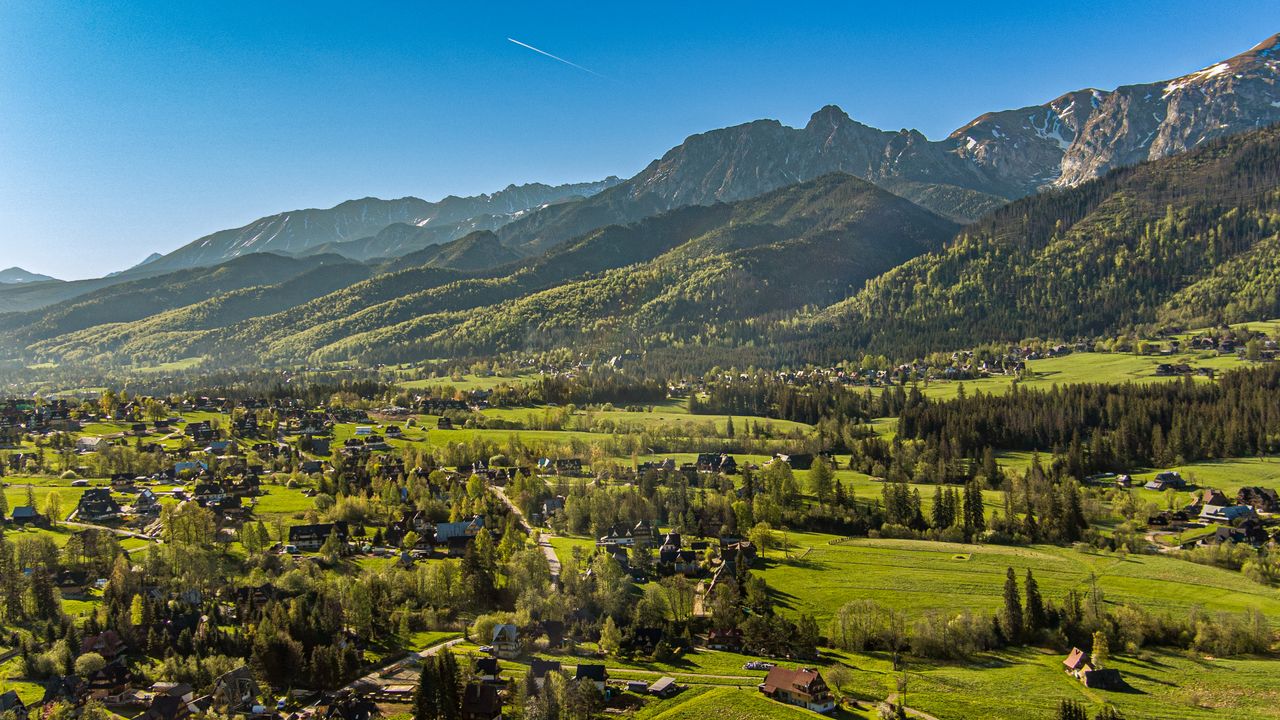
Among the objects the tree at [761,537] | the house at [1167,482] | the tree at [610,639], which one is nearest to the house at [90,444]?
the tree at [761,537]

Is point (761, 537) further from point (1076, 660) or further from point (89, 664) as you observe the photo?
point (89, 664)

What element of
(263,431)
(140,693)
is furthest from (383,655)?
(263,431)

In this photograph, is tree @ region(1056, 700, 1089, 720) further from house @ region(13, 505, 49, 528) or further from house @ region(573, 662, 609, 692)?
house @ region(13, 505, 49, 528)

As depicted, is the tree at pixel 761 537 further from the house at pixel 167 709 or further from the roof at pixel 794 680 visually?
the house at pixel 167 709

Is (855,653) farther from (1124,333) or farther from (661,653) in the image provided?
(1124,333)

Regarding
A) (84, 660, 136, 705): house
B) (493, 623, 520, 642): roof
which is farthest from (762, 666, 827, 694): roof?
(84, 660, 136, 705): house

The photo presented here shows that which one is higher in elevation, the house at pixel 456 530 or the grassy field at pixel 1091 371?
the grassy field at pixel 1091 371
